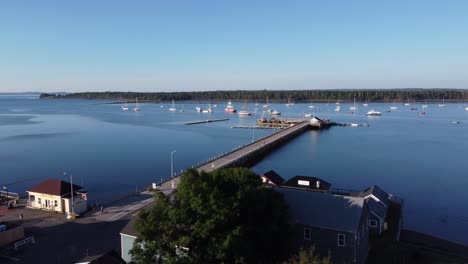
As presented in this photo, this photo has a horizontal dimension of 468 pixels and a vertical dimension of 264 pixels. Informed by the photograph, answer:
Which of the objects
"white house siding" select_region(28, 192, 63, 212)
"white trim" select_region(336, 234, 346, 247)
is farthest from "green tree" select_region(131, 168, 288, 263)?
"white house siding" select_region(28, 192, 63, 212)

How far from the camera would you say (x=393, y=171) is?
53.7m

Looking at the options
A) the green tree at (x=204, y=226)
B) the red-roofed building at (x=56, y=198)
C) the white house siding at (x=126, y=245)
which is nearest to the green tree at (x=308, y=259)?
the green tree at (x=204, y=226)

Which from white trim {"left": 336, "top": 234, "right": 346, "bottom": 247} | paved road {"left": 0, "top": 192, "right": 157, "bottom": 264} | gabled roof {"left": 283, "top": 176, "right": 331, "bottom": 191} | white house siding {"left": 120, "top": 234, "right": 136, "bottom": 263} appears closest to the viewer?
white trim {"left": 336, "top": 234, "right": 346, "bottom": 247}

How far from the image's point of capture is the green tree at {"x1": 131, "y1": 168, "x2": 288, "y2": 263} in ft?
54.0

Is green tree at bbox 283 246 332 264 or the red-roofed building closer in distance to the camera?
green tree at bbox 283 246 332 264

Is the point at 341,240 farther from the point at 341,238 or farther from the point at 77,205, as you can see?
the point at 77,205

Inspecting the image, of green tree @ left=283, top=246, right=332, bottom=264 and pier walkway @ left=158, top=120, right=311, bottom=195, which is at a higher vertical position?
green tree @ left=283, top=246, right=332, bottom=264

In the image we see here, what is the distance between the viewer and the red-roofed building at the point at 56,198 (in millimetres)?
→ 30656

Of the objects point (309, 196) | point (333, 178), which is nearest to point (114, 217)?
point (309, 196)

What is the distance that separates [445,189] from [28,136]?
83.2 metres

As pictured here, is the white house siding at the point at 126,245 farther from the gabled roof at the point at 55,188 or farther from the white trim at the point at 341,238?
the gabled roof at the point at 55,188

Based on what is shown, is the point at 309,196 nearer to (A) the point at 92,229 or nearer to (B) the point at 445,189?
(A) the point at 92,229

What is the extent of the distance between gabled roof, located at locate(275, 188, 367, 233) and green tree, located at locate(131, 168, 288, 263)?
4.06m

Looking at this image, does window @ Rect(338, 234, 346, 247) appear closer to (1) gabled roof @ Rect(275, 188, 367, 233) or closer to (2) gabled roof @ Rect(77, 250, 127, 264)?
(1) gabled roof @ Rect(275, 188, 367, 233)
